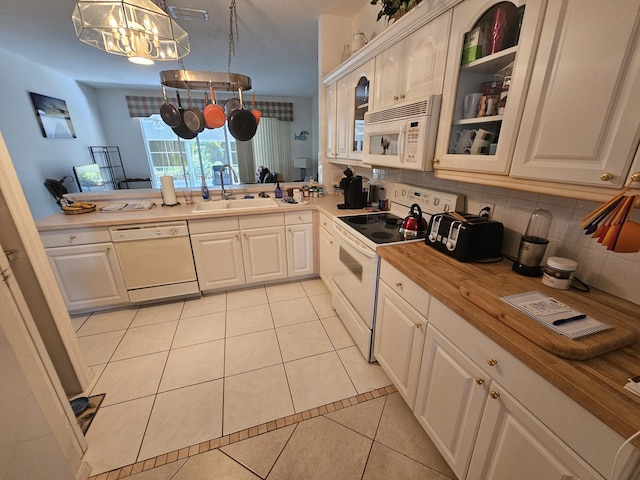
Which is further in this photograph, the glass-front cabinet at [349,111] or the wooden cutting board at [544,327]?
the glass-front cabinet at [349,111]

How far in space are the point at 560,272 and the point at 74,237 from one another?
10.2 feet

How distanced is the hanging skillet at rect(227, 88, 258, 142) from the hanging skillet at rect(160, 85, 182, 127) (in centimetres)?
42

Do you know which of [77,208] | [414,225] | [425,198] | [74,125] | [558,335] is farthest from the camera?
[74,125]

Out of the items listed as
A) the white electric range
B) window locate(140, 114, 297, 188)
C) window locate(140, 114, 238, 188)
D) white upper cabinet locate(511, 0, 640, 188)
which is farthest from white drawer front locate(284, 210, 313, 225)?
window locate(140, 114, 238, 188)

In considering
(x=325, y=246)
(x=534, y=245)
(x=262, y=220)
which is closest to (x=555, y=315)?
(x=534, y=245)

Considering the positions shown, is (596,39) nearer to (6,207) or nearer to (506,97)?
(506,97)

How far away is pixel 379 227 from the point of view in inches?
72.7

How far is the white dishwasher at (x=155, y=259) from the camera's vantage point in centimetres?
222

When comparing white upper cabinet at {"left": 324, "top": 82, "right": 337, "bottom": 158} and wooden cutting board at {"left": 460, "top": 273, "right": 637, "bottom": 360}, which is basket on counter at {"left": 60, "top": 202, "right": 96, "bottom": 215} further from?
wooden cutting board at {"left": 460, "top": 273, "right": 637, "bottom": 360}

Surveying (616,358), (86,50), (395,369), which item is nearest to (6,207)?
(395,369)

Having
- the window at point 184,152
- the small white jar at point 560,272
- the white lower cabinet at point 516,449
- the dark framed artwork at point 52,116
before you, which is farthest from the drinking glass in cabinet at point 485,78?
the window at point 184,152

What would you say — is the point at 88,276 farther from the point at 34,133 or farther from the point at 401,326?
the point at 34,133

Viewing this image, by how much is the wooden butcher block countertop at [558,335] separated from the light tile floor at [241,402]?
88cm

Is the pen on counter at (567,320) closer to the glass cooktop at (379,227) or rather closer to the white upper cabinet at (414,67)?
the glass cooktop at (379,227)
